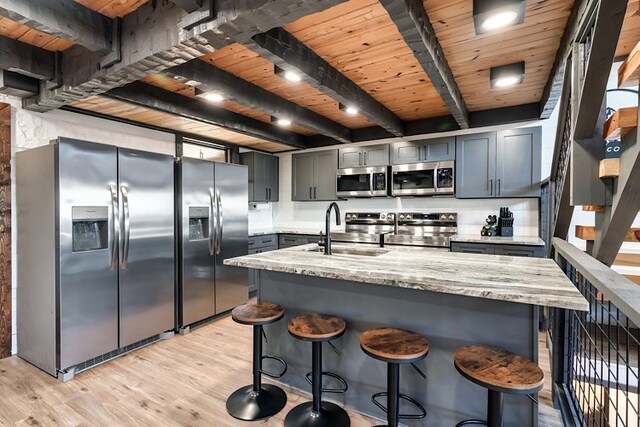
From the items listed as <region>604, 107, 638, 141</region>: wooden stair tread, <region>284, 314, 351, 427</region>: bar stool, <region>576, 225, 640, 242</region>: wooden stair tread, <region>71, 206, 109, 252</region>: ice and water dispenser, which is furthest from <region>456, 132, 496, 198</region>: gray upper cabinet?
<region>71, 206, 109, 252</region>: ice and water dispenser

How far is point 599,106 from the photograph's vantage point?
1644mm

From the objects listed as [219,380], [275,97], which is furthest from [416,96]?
[219,380]

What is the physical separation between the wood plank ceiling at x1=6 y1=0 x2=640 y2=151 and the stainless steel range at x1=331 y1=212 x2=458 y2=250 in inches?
61.5

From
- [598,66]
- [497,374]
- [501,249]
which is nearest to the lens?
[497,374]

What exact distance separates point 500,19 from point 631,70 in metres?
0.90

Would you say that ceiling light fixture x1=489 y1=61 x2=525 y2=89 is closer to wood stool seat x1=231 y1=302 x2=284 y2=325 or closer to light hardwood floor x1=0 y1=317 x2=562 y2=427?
light hardwood floor x1=0 y1=317 x2=562 y2=427

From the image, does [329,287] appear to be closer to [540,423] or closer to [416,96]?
[540,423]

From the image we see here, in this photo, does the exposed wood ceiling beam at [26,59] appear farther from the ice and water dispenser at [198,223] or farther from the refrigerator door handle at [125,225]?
the ice and water dispenser at [198,223]

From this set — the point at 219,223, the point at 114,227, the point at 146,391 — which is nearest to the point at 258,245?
the point at 219,223

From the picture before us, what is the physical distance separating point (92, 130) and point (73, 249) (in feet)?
5.41

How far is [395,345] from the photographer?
5.50ft

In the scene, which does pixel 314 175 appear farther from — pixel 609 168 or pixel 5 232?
pixel 609 168

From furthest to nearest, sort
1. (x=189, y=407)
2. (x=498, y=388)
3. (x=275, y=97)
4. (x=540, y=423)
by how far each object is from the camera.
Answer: (x=275, y=97)
(x=189, y=407)
(x=540, y=423)
(x=498, y=388)

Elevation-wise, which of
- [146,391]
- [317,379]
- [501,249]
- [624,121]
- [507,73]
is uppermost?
[507,73]
